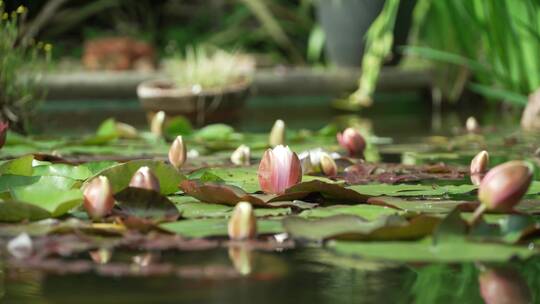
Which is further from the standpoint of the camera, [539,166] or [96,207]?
[539,166]

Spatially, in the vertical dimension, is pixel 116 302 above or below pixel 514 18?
below

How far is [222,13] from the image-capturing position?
7383mm

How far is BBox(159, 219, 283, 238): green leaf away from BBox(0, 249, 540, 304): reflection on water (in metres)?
0.11

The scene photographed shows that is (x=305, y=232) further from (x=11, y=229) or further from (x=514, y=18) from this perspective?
(x=514, y=18)

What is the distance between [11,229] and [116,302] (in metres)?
0.44

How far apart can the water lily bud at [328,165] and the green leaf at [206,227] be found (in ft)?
1.97

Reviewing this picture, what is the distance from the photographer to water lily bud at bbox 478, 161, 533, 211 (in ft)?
5.08

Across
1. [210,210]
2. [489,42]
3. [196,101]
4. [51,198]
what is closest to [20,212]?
[51,198]

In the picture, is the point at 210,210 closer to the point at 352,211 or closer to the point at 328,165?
the point at 352,211

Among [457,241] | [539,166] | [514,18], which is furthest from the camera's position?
[514,18]

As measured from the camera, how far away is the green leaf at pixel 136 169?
1857mm

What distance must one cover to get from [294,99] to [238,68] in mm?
565

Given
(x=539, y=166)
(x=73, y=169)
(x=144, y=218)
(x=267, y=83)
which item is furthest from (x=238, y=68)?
(x=144, y=218)

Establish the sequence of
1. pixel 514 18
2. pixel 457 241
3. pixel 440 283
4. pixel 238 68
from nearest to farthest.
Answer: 1. pixel 440 283
2. pixel 457 241
3. pixel 514 18
4. pixel 238 68
